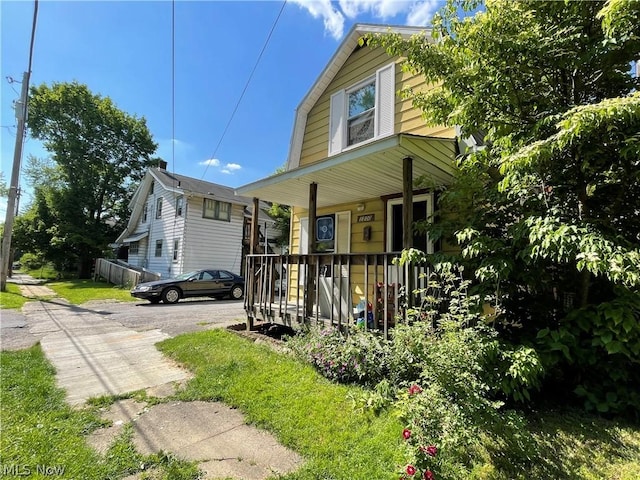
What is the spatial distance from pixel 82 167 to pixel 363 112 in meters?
27.7

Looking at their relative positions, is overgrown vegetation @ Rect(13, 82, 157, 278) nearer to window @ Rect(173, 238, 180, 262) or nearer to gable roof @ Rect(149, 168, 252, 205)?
gable roof @ Rect(149, 168, 252, 205)

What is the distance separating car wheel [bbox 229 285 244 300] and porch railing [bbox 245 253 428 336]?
8091 mm

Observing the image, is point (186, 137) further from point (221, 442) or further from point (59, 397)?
point (221, 442)

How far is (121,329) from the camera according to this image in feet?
23.8

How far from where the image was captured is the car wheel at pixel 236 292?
560 inches

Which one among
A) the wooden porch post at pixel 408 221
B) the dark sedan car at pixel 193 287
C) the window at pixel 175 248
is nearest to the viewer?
the wooden porch post at pixel 408 221

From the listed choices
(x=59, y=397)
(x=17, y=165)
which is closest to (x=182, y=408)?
(x=59, y=397)

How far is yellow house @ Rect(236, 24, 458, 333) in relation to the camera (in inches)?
171

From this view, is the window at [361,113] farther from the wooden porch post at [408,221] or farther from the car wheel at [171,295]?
the car wheel at [171,295]

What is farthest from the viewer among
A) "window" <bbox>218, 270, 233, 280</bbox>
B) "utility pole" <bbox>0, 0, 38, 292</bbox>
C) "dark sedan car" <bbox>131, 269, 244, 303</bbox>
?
"window" <bbox>218, 270, 233, 280</bbox>

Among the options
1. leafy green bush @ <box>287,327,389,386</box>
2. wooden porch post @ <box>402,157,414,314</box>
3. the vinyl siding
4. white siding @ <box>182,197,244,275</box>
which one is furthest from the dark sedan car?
wooden porch post @ <box>402,157,414,314</box>

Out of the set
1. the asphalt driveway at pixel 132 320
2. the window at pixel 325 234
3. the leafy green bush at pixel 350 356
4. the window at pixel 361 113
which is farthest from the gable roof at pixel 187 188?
the leafy green bush at pixel 350 356

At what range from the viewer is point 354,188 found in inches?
247

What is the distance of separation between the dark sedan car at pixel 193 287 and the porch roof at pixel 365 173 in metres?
7.48
